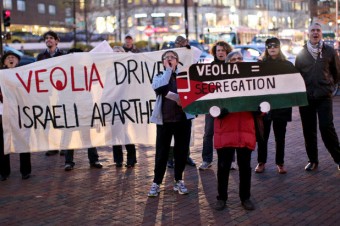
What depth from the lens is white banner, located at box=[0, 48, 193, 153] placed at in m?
8.21

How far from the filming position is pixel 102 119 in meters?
8.29

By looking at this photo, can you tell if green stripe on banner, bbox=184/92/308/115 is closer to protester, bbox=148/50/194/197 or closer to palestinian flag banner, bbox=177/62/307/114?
palestinian flag banner, bbox=177/62/307/114

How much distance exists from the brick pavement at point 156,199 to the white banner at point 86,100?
58 centimetres

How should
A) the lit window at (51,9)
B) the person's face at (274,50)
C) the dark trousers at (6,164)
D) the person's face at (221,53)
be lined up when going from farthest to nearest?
the lit window at (51,9)
the dark trousers at (6,164)
the person's face at (221,53)
the person's face at (274,50)

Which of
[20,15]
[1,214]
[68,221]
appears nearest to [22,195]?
[1,214]

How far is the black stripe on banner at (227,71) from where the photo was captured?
20.4 feet

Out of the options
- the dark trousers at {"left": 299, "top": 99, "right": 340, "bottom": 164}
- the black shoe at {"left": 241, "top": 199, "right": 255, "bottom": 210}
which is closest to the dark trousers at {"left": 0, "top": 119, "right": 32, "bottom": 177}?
the black shoe at {"left": 241, "top": 199, "right": 255, "bottom": 210}

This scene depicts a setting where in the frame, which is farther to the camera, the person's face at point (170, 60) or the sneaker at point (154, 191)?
the sneaker at point (154, 191)

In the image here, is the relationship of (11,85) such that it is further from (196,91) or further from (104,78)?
(196,91)

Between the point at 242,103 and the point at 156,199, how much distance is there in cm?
164

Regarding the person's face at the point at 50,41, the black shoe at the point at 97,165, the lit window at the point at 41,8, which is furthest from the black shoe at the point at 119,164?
the lit window at the point at 41,8

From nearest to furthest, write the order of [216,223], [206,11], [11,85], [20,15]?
1. [216,223]
2. [11,85]
3. [20,15]
4. [206,11]

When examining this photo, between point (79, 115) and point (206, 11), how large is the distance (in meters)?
81.9

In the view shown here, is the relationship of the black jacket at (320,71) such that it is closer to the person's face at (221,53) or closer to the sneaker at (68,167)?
the person's face at (221,53)
